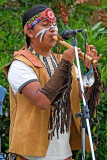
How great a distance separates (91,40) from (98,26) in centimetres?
40

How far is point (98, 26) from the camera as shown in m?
5.84

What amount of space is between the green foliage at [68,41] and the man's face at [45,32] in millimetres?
1361

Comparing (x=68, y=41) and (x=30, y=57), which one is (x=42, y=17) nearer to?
(x=30, y=57)

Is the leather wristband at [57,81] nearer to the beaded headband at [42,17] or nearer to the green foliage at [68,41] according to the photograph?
the beaded headband at [42,17]

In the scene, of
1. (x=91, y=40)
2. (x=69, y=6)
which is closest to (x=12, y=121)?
(x=91, y=40)

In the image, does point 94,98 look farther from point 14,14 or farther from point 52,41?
point 14,14

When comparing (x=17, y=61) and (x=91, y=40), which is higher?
(x=91, y=40)

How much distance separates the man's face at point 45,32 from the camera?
3724mm

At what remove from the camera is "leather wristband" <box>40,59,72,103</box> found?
3.42 m

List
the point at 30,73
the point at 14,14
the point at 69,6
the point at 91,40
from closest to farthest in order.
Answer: the point at 30,73 → the point at 91,40 → the point at 14,14 → the point at 69,6

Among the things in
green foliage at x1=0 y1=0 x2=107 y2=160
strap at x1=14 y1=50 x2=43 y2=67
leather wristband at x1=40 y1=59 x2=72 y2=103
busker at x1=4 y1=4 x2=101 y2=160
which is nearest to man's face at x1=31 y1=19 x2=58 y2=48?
busker at x1=4 y1=4 x2=101 y2=160

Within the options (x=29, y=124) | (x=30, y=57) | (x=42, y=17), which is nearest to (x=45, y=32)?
(x=42, y=17)

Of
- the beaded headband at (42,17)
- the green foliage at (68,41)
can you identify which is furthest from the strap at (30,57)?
the green foliage at (68,41)

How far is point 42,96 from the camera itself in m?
3.44
